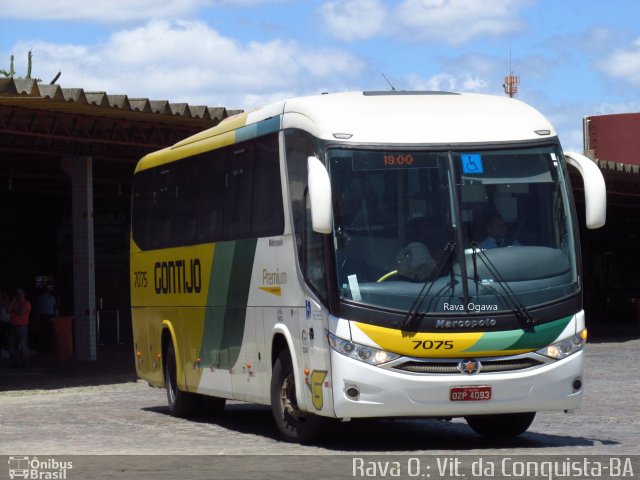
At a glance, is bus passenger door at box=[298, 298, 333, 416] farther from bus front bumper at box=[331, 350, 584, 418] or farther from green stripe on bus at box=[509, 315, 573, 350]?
green stripe on bus at box=[509, 315, 573, 350]

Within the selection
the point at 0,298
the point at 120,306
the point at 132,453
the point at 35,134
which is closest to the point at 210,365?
the point at 132,453

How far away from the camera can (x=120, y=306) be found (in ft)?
176

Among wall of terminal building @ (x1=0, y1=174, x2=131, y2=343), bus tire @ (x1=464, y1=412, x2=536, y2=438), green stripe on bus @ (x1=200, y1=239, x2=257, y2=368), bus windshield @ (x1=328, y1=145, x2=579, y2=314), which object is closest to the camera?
bus windshield @ (x1=328, y1=145, x2=579, y2=314)

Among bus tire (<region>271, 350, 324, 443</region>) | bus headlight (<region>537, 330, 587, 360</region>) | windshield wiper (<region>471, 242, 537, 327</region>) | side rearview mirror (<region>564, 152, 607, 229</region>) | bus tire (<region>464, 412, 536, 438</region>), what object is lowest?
bus tire (<region>464, 412, 536, 438</region>)

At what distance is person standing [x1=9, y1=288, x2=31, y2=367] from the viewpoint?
3238cm

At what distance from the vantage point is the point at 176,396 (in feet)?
61.4

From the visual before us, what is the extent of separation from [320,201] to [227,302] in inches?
156

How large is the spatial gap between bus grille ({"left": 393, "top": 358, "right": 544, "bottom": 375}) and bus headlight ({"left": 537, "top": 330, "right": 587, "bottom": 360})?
128mm

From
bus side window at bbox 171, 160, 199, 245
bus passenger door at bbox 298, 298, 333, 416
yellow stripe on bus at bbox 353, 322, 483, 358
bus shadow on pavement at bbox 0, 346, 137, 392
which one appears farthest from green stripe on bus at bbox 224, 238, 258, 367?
bus shadow on pavement at bbox 0, 346, 137, 392

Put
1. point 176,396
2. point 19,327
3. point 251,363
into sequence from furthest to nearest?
point 19,327, point 176,396, point 251,363

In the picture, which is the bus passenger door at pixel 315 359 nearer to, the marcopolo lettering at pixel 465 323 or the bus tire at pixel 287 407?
the bus tire at pixel 287 407

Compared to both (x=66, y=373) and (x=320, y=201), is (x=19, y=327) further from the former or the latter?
(x=320, y=201)

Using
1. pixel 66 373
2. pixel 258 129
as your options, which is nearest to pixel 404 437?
pixel 258 129

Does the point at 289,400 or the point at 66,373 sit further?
the point at 66,373
